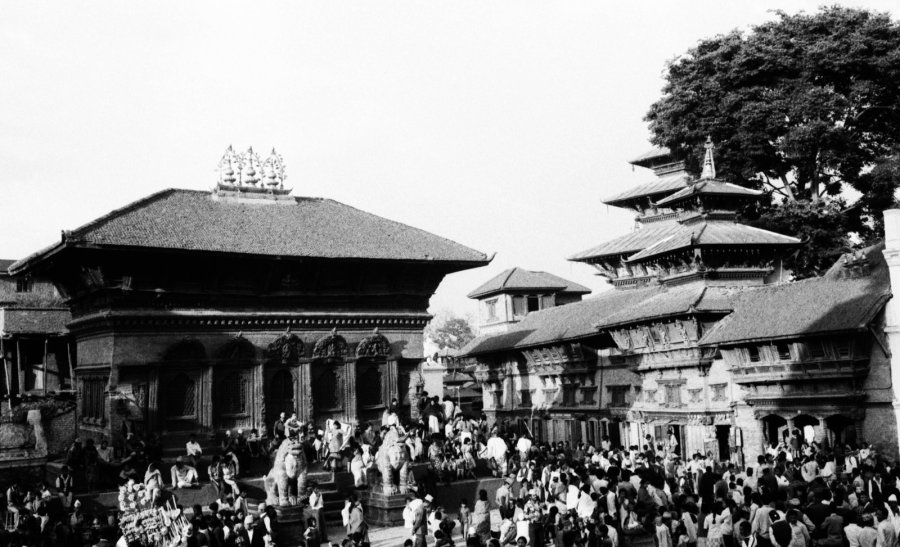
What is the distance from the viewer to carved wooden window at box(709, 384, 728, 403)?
27.5 metres

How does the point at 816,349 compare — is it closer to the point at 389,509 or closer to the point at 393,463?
the point at 393,463

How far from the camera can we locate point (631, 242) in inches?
1800

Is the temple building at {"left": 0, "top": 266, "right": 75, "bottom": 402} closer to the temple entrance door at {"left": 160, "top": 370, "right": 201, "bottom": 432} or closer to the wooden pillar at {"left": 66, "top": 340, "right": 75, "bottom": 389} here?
the wooden pillar at {"left": 66, "top": 340, "right": 75, "bottom": 389}

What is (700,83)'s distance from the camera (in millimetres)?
38281

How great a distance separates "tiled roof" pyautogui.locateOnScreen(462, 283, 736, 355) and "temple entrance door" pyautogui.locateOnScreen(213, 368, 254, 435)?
1231 cm

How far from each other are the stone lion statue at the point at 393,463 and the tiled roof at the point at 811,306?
10248 millimetres

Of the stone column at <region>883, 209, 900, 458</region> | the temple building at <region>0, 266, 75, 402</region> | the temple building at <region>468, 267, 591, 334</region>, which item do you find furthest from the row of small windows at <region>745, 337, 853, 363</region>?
the temple building at <region>0, 266, 75, 402</region>

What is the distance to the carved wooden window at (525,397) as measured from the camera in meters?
40.4

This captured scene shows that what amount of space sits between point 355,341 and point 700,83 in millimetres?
18254

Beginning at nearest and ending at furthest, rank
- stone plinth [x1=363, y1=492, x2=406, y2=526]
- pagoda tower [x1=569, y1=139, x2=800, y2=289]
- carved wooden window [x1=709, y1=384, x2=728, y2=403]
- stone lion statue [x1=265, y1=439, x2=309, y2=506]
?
1. stone lion statue [x1=265, y1=439, x2=309, y2=506]
2. stone plinth [x1=363, y1=492, x2=406, y2=526]
3. carved wooden window [x1=709, y1=384, x2=728, y2=403]
4. pagoda tower [x1=569, y1=139, x2=800, y2=289]

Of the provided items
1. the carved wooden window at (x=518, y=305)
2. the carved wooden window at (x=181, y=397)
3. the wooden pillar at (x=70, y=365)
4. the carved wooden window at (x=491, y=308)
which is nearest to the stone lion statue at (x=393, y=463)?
the carved wooden window at (x=181, y=397)

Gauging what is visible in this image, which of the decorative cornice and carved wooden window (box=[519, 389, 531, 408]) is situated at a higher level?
the decorative cornice

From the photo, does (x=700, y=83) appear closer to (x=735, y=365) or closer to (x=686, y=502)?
(x=735, y=365)

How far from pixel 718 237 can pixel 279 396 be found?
604 inches
